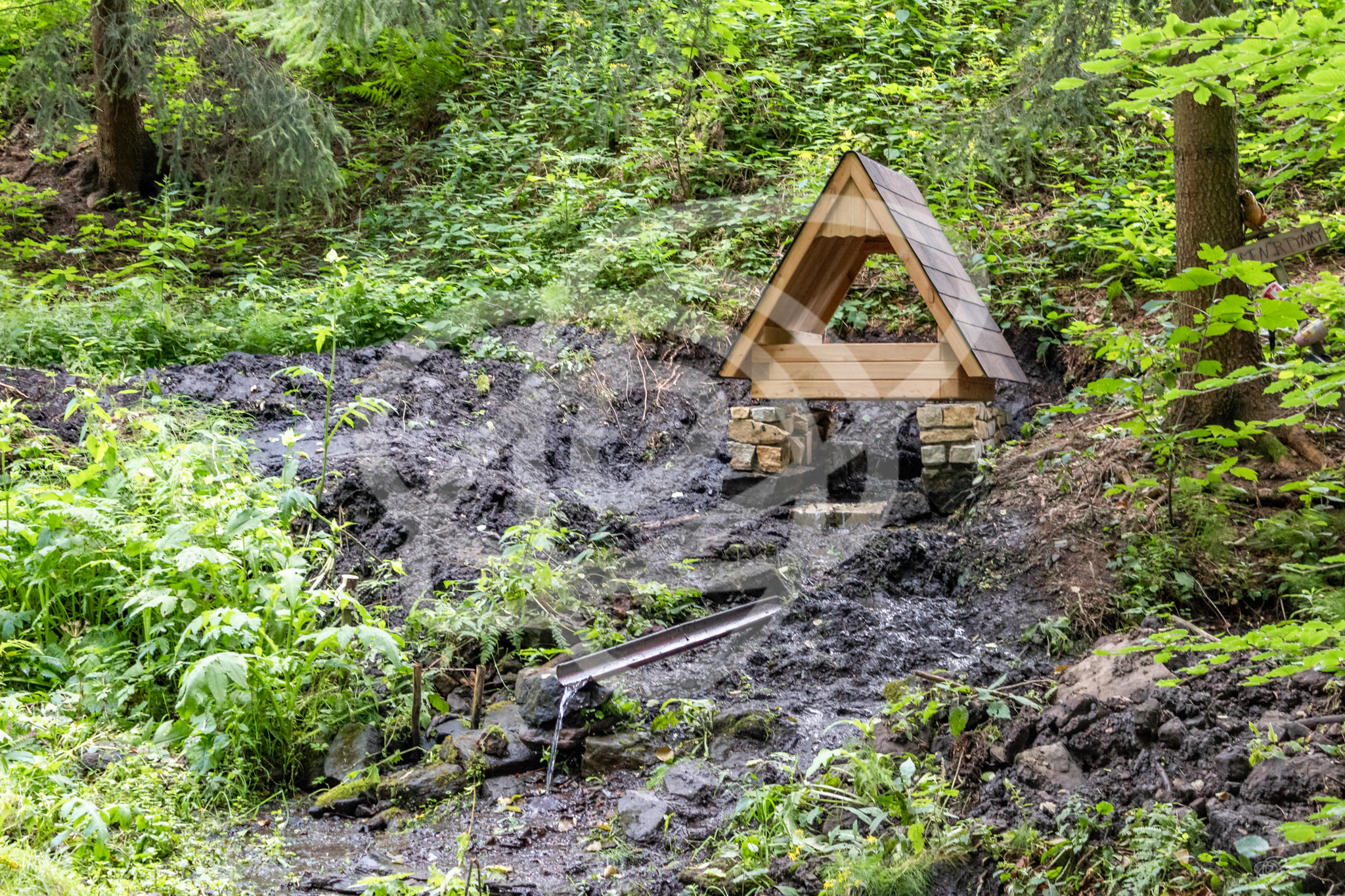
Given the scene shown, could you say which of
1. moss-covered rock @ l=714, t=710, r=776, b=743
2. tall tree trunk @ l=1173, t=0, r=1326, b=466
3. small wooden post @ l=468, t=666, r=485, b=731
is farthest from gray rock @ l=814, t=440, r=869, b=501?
small wooden post @ l=468, t=666, r=485, b=731

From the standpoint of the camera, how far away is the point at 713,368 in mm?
7648

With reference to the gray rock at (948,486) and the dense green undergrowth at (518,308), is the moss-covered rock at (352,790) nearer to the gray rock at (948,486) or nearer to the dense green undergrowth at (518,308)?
the dense green undergrowth at (518,308)

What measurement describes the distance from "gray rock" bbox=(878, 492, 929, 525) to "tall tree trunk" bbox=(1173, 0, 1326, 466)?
1599mm

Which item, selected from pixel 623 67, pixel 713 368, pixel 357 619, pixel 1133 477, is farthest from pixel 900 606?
pixel 623 67

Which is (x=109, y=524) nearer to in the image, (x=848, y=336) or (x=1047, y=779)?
(x=1047, y=779)

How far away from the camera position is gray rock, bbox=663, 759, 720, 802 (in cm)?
341

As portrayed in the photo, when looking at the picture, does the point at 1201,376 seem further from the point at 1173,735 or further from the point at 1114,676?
the point at 1173,735

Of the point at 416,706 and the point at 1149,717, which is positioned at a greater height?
the point at 1149,717

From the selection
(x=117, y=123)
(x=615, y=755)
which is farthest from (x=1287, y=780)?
(x=117, y=123)

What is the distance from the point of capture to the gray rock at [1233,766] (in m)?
2.61

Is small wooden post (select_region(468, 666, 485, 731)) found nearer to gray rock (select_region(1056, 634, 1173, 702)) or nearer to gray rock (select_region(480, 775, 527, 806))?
gray rock (select_region(480, 775, 527, 806))

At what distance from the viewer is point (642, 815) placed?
10.7 ft

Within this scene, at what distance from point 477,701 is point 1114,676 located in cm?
266

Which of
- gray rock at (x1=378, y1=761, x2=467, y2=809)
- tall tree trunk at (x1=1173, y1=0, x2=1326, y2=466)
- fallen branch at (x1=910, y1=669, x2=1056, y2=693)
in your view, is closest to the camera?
fallen branch at (x1=910, y1=669, x2=1056, y2=693)
